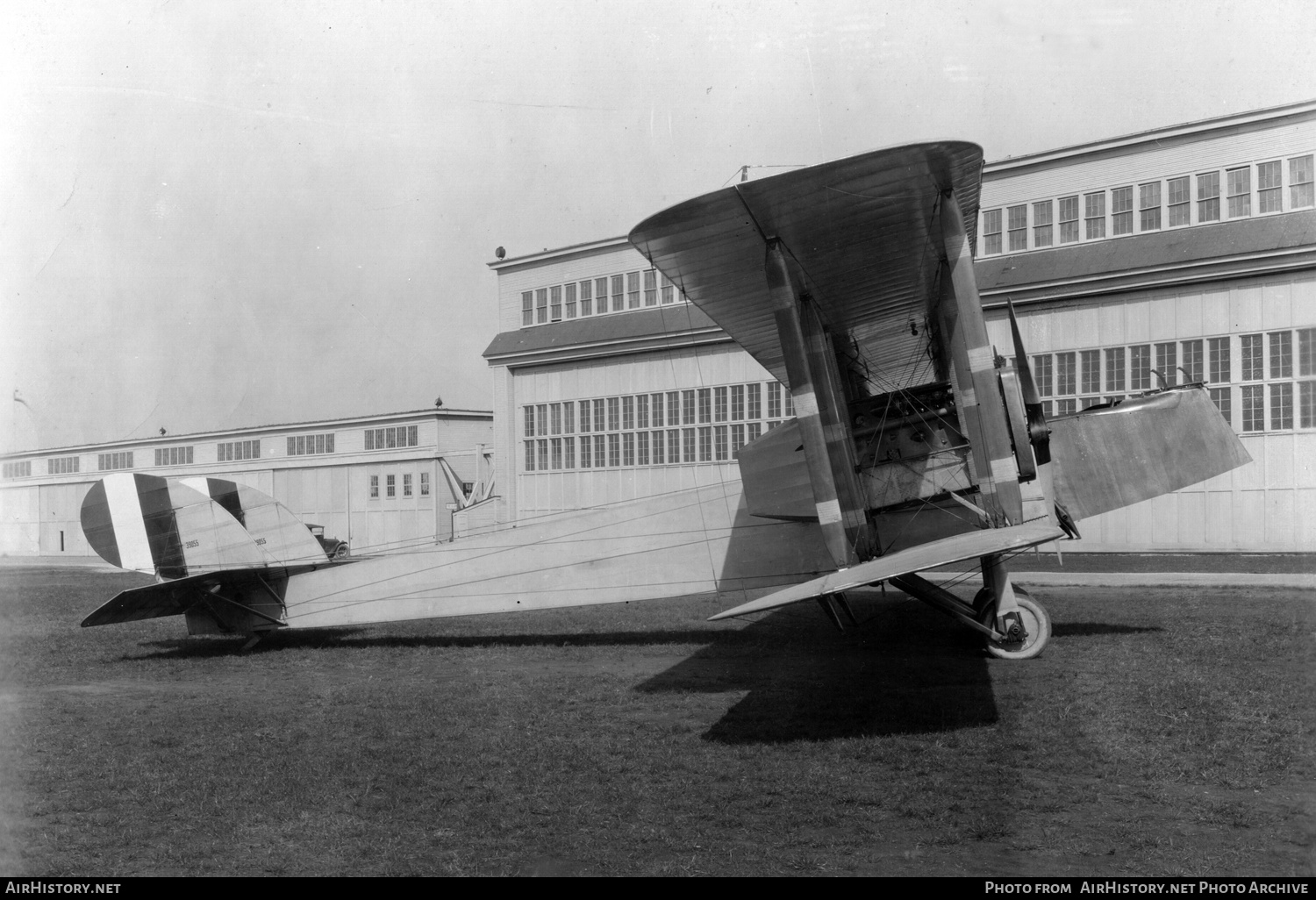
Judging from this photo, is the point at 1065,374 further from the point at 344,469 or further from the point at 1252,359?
the point at 344,469

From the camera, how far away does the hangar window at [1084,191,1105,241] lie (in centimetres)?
2489

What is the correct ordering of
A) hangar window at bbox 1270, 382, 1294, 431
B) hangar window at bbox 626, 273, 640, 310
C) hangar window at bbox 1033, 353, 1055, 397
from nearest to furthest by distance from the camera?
1. hangar window at bbox 1270, 382, 1294, 431
2. hangar window at bbox 1033, 353, 1055, 397
3. hangar window at bbox 626, 273, 640, 310

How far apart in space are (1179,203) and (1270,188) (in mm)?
1919

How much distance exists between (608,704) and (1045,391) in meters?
A: 19.0

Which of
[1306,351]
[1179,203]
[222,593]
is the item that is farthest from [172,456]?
[1306,351]

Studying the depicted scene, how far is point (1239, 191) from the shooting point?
75.7ft

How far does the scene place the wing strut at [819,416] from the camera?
8.45 m

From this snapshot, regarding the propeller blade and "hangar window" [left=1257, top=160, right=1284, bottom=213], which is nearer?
the propeller blade

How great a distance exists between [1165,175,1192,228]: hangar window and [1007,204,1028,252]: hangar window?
3432 millimetres

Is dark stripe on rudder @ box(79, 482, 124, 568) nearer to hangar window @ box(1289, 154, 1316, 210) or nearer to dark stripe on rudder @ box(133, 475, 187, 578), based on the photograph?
dark stripe on rudder @ box(133, 475, 187, 578)

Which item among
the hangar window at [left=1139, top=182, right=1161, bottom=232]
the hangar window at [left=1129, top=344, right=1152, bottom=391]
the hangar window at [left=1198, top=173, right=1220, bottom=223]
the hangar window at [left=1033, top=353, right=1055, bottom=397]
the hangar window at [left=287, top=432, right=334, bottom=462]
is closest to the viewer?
the hangar window at [left=1129, top=344, right=1152, bottom=391]

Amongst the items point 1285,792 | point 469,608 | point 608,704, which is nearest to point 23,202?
point 608,704

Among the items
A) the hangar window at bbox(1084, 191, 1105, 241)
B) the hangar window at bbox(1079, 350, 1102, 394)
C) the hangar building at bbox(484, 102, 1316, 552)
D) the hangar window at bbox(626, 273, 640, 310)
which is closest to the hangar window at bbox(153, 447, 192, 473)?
the hangar building at bbox(484, 102, 1316, 552)

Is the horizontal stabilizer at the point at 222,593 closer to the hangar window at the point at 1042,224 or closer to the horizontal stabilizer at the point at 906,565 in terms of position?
the horizontal stabilizer at the point at 906,565
